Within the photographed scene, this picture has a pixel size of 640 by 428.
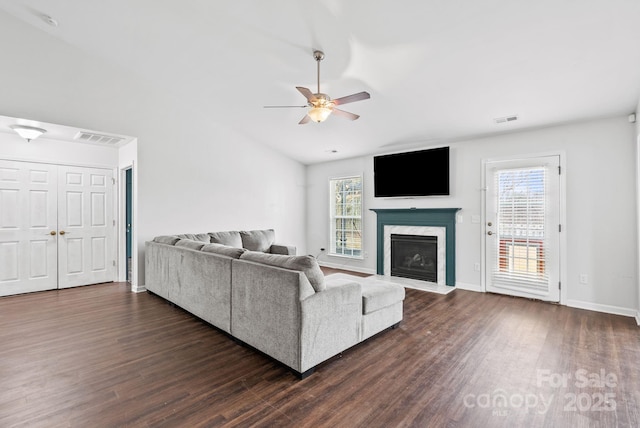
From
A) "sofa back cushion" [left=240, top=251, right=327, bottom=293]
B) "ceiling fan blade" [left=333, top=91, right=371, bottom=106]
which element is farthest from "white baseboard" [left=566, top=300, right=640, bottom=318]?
"ceiling fan blade" [left=333, top=91, right=371, bottom=106]

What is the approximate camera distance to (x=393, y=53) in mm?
3191

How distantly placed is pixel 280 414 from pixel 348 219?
16.8 ft

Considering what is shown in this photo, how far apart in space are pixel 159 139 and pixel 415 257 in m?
4.94

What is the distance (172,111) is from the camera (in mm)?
5195

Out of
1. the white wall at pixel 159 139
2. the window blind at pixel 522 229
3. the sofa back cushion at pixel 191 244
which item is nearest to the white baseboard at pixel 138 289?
the white wall at pixel 159 139

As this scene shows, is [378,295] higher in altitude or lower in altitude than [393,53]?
lower

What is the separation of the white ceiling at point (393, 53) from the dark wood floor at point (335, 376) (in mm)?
2670

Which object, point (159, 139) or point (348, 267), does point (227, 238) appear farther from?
point (348, 267)

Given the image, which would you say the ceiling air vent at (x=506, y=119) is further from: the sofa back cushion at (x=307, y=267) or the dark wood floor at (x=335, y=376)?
the sofa back cushion at (x=307, y=267)

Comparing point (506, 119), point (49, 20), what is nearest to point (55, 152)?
point (49, 20)

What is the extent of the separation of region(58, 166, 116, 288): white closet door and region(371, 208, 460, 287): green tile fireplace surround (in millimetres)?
→ 4968

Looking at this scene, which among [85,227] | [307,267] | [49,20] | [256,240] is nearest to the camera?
[307,267]

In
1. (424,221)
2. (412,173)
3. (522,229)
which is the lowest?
(522,229)

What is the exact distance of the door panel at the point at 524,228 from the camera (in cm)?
423
